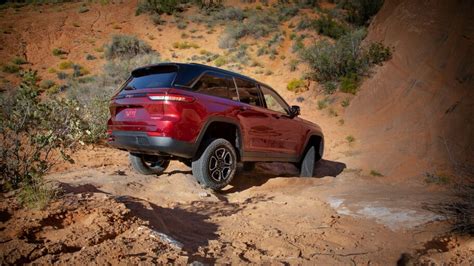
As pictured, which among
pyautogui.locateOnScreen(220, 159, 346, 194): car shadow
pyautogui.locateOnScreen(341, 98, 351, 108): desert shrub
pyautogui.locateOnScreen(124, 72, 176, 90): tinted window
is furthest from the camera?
pyautogui.locateOnScreen(341, 98, 351, 108): desert shrub

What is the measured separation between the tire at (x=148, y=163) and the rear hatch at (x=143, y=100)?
1072 millimetres

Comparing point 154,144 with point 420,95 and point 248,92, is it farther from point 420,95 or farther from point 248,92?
point 420,95

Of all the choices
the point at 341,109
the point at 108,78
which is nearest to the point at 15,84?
the point at 108,78

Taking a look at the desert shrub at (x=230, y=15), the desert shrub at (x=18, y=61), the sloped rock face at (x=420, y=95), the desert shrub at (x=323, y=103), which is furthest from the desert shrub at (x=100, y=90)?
the desert shrub at (x=230, y=15)

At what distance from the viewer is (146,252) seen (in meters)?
2.63

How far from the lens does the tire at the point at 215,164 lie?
5086mm

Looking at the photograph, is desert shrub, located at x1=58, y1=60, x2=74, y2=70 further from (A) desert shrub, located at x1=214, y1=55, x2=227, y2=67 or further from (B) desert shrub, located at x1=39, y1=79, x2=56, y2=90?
(A) desert shrub, located at x1=214, y1=55, x2=227, y2=67

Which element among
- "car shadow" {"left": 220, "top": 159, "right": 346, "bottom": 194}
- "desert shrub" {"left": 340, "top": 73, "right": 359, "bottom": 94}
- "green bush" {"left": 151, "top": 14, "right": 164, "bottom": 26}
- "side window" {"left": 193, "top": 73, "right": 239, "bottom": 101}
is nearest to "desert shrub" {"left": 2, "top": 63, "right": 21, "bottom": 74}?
"green bush" {"left": 151, "top": 14, "right": 164, "bottom": 26}

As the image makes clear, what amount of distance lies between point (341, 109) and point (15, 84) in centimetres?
1586

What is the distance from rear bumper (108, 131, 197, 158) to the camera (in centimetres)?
461

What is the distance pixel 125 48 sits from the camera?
23.7 m

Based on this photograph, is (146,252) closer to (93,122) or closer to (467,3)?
(93,122)

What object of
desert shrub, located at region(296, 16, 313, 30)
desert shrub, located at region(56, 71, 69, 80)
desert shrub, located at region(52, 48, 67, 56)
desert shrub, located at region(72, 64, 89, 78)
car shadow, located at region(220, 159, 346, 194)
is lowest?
car shadow, located at region(220, 159, 346, 194)

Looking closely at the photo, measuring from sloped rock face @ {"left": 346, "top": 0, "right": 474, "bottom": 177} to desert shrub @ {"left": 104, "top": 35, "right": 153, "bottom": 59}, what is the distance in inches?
614
